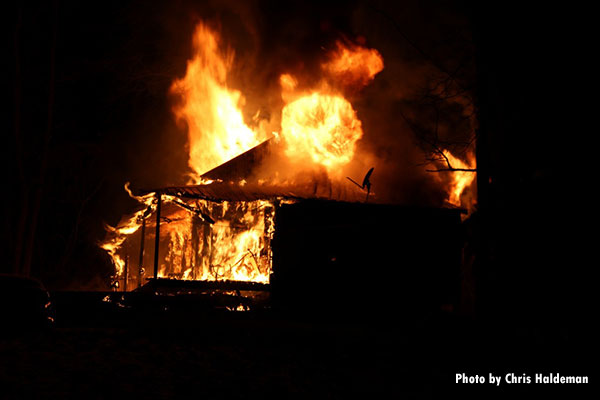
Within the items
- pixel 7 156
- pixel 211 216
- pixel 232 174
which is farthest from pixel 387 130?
pixel 7 156

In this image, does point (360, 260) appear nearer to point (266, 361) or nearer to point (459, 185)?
point (266, 361)

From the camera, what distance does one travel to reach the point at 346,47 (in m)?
23.1

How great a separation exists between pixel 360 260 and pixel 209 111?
11731 millimetres

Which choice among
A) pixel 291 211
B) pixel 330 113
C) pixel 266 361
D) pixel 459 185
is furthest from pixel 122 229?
pixel 459 185

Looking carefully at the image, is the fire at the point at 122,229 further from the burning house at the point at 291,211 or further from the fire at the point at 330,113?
the fire at the point at 330,113

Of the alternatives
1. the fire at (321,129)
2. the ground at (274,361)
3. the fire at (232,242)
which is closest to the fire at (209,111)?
the fire at (321,129)

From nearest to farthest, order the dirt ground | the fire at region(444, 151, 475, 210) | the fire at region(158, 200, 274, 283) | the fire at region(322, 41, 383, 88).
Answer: the dirt ground → the fire at region(158, 200, 274, 283) → the fire at region(444, 151, 475, 210) → the fire at region(322, 41, 383, 88)

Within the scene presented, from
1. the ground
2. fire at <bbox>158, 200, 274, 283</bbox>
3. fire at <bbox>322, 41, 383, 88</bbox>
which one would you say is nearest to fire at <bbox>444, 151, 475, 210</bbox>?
fire at <bbox>322, 41, 383, 88</bbox>

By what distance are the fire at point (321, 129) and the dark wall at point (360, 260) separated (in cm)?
550

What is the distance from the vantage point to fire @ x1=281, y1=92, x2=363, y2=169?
2094cm

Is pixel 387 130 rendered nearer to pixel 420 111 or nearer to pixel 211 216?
pixel 420 111

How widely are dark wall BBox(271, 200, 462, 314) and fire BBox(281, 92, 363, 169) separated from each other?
5502 mm

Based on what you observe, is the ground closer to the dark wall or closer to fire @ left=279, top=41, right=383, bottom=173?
the dark wall

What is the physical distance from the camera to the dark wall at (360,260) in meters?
15.0
